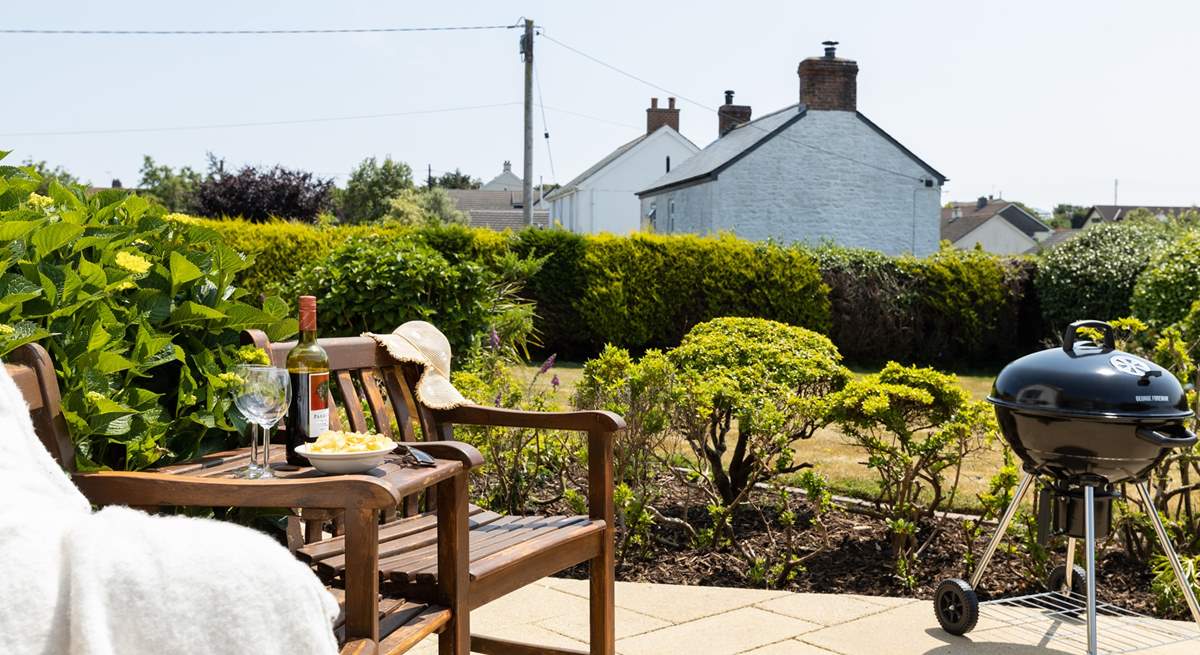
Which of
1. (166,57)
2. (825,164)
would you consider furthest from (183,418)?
(825,164)

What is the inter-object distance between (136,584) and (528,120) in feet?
61.8

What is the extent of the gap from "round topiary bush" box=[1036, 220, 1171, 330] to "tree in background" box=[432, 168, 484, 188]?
68328 millimetres

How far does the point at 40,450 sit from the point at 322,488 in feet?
1.65

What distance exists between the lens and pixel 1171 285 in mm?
12469

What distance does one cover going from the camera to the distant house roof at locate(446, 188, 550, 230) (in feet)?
177

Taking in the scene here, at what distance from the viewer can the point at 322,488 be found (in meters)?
1.97

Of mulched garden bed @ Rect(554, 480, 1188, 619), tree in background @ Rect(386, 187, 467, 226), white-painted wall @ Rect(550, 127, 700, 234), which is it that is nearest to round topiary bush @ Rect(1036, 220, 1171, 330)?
mulched garden bed @ Rect(554, 480, 1188, 619)

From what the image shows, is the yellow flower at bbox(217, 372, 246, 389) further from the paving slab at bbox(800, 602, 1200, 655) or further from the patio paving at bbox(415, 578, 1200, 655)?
the paving slab at bbox(800, 602, 1200, 655)

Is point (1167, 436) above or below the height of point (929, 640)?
above

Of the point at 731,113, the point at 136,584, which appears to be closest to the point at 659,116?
the point at 731,113

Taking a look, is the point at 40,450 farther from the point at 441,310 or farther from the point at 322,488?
the point at 441,310

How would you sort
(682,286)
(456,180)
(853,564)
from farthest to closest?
(456,180) < (682,286) < (853,564)

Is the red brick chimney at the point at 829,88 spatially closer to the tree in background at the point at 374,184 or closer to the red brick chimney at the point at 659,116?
the red brick chimney at the point at 659,116

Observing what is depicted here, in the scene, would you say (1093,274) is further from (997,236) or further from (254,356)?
(997,236)
